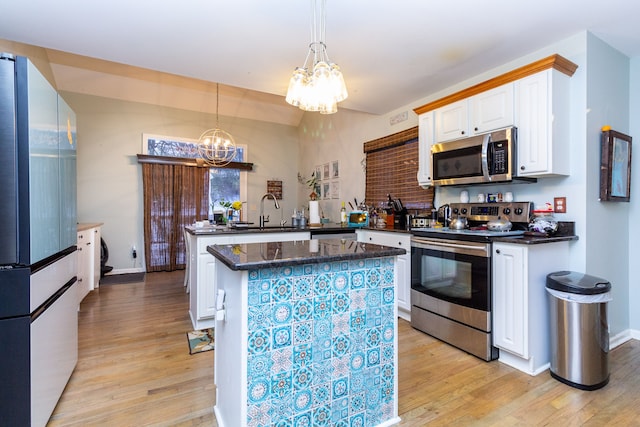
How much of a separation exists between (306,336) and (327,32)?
2187mm

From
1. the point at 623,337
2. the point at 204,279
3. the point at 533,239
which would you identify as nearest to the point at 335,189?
the point at 204,279

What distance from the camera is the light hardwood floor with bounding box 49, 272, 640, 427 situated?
174 centimetres

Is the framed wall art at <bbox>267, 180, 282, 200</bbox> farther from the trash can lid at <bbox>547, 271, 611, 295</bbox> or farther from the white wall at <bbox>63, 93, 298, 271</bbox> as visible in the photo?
the trash can lid at <bbox>547, 271, 611, 295</bbox>

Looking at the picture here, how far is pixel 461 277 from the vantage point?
8.37 feet

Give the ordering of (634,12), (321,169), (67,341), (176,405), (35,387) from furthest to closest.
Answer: (321,169)
(634,12)
(67,341)
(176,405)
(35,387)

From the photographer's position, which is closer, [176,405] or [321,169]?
[176,405]

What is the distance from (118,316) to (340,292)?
301cm

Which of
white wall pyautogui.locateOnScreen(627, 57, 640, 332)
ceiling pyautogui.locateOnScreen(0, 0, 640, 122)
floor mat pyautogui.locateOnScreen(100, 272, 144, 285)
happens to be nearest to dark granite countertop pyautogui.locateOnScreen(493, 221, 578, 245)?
white wall pyautogui.locateOnScreen(627, 57, 640, 332)

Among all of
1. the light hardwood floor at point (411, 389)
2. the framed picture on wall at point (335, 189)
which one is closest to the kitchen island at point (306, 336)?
the light hardwood floor at point (411, 389)

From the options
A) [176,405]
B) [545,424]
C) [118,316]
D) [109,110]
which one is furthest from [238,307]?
[109,110]

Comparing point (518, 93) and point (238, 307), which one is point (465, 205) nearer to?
point (518, 93)

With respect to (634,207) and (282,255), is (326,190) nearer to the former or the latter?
(634,207)

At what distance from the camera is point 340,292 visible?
1.53 meters

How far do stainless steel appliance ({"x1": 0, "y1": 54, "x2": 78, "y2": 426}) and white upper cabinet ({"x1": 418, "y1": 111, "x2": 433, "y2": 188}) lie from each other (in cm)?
305
